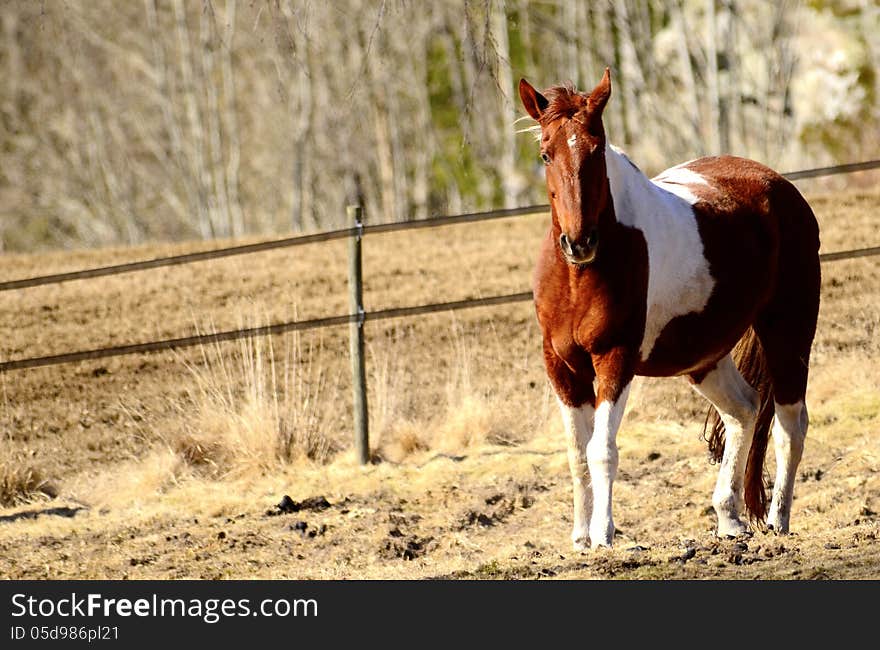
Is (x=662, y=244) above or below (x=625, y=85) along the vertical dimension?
below

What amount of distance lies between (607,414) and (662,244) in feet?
2.53

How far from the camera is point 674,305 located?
5465mm

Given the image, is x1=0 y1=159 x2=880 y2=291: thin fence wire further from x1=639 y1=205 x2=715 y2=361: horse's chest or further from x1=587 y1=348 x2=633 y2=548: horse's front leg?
x1=587 y1=348 x2=633 y2=548: horse's front leg

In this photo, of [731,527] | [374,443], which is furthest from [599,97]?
[374,443]

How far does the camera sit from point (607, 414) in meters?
5.16

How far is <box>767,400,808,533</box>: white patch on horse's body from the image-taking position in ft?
20.0

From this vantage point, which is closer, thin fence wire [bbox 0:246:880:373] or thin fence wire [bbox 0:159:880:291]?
thin fence wire [bbox 0:246:880:373]

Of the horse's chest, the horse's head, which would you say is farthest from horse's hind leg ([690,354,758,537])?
the horse's head

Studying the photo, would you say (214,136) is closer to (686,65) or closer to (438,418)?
(686,65)

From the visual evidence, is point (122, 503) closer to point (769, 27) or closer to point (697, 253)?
point (697, 253)

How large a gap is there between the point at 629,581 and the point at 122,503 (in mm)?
4295

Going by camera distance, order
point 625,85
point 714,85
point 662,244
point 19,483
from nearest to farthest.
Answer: point 662,244, point 19,483, point 714,85, point 625,85

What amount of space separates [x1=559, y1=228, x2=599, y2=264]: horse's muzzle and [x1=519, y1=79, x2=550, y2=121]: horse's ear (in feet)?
1.72

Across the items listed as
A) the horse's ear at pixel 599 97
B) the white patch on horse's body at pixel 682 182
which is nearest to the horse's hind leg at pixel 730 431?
the white patch on horse's body at pixel 682 182
